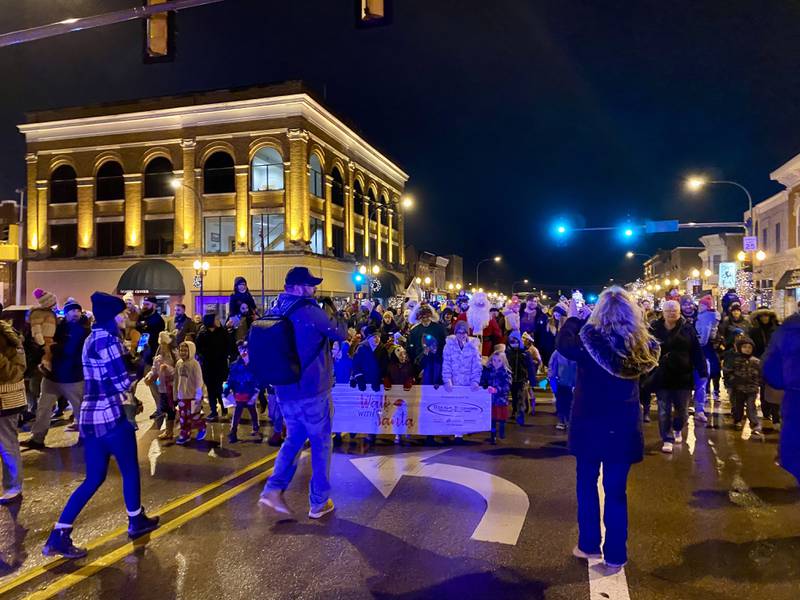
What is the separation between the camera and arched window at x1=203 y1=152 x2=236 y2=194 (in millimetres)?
35625

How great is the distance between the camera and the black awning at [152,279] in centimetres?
3275

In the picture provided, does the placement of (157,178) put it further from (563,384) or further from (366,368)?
(563,384)

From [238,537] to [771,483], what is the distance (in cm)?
545

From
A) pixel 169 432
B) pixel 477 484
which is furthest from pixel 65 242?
pixel 477 484

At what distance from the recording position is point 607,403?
4.09 m

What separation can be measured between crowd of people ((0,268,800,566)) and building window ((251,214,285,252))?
2033cm

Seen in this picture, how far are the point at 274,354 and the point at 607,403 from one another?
2.61m

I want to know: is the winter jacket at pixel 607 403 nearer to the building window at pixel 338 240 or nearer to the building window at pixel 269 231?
the building window at pixel 269 231

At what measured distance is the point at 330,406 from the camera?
5242 mm

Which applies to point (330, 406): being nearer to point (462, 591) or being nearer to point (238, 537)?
point (238, 537)

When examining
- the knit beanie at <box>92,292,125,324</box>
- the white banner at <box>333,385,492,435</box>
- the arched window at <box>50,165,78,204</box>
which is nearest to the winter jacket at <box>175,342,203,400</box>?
the white banner at <box>333,385,492,435</box>

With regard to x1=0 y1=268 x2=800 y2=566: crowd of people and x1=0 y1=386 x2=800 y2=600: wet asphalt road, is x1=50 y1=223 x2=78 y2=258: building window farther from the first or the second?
x1=0 y1=386 x2=800 y2=600: wet asphalt road

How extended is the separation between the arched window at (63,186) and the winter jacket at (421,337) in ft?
119

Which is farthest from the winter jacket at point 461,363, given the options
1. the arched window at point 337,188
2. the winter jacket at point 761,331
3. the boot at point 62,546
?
the arched window at point 337,188
